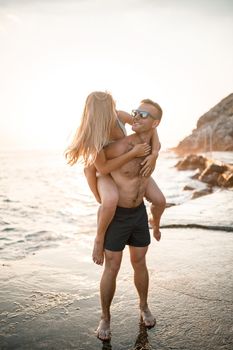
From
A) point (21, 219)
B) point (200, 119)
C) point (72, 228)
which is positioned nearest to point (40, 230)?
point (72, 228)

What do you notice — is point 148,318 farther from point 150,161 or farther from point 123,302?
point 150,161

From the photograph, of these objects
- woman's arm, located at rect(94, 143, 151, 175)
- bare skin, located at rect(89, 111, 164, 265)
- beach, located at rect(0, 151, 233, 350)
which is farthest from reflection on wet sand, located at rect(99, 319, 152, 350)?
woman's arm, located at rect(94, 143, 151, 175)

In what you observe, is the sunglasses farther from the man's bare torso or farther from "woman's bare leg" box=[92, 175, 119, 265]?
"woman's bare leg" box=[92, 175, 119, 265]

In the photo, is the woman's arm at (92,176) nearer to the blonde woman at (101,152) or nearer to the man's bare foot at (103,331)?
the blonde woman at (101,152)

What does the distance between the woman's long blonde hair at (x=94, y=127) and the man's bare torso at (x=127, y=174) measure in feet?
0.50

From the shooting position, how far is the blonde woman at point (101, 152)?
3.03 m

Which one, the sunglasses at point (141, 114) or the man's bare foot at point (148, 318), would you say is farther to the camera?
the man's bare foot at point (148, 318)

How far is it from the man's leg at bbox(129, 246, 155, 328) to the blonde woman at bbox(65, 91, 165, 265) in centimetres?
32

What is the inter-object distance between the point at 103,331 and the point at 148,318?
45 centimetres

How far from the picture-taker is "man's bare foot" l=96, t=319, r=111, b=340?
10.2 ft

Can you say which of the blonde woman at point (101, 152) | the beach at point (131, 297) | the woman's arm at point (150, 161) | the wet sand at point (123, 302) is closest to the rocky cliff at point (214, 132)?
the beach at point (131, 297)

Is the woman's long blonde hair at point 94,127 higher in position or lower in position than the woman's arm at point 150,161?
higher

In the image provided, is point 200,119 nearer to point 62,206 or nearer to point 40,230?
point 62,206

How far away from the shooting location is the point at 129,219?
324cm
